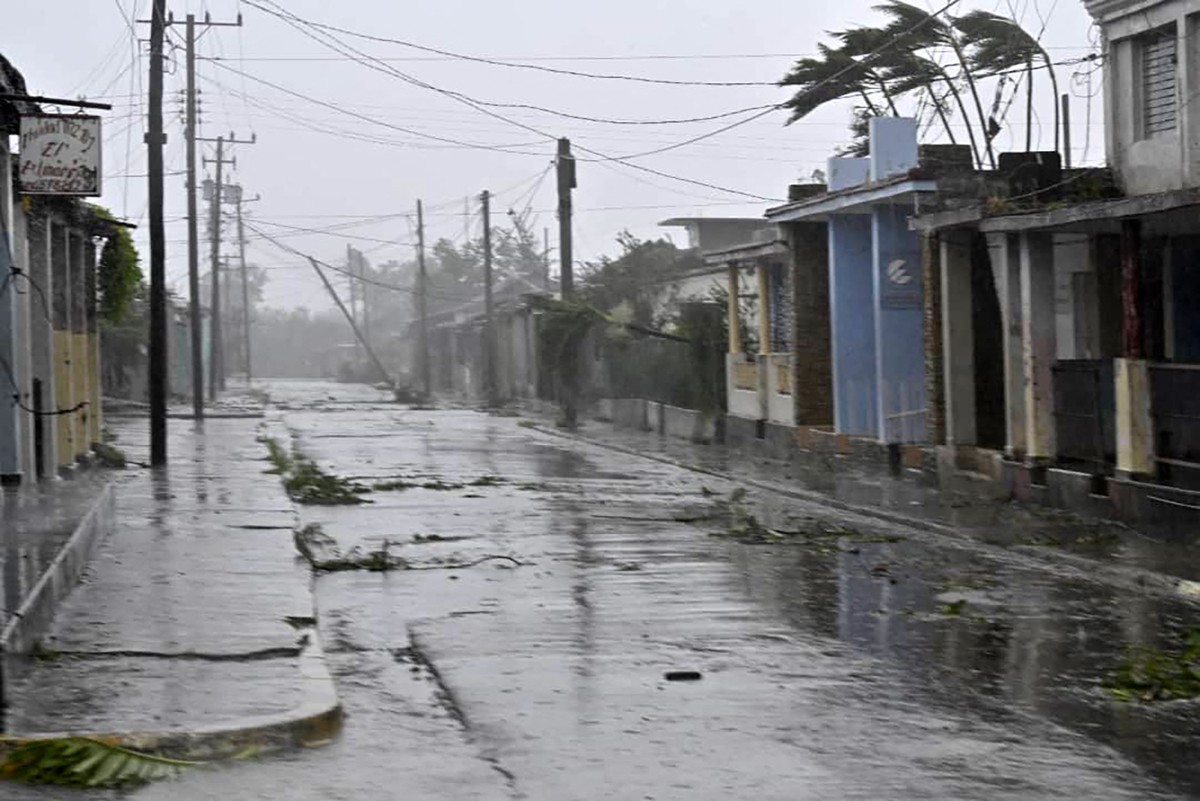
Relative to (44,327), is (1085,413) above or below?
below

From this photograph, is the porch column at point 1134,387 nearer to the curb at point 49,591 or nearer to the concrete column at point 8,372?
the curb at point 49,591

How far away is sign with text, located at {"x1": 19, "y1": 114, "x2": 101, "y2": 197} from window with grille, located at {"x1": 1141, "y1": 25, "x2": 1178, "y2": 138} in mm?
12584

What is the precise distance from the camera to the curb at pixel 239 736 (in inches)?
307

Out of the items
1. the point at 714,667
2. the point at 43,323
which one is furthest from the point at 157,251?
the point at 714,667

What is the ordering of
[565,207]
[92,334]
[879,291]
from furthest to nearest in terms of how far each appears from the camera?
[565,207], [92,334], [879,291]

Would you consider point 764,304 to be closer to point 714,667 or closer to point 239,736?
point 714,667

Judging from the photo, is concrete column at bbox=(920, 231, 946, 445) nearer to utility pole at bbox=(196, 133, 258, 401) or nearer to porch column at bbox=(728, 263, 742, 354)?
porch column at bbox=(728, 263, 742, 354)

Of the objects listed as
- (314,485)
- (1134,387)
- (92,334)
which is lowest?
(314,485)

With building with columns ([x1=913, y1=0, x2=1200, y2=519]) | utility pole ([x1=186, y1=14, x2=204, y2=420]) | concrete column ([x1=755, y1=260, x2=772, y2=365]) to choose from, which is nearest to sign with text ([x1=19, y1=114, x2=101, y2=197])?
building with columns ([x1=913, y1=0, x2=1200, y2=519])

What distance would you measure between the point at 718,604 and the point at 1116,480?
23.7 feet

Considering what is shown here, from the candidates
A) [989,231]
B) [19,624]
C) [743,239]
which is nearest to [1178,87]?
[989,231]

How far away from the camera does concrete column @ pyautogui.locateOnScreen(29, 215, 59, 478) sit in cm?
2188

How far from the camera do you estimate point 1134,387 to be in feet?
61.2

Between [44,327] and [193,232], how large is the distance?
3123 centimetres
